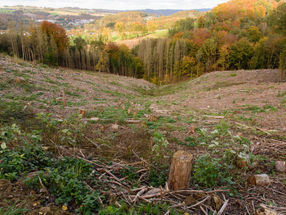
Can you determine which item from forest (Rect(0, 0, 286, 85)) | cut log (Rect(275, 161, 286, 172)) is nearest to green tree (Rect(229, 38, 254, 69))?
forest (Rect(0, 0, 286, 85))

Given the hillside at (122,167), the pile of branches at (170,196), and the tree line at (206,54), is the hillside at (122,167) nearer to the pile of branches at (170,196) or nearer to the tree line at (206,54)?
the pile of branches at (170,196)

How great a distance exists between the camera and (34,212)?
6.68 feet

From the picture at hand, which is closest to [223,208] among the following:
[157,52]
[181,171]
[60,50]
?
[181,171]

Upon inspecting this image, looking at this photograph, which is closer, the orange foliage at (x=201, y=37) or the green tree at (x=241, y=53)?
the green tree at (x=241, y=53)

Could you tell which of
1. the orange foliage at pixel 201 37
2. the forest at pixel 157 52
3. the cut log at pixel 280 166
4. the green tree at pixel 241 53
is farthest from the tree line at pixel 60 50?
the cut log at pixel 280 166

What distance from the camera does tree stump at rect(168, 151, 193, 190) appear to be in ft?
8.60

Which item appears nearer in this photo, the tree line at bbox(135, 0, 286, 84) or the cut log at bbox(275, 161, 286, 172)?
the cut log at bbox(275, 161, 286, 172)

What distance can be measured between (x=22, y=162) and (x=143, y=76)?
1631 inches

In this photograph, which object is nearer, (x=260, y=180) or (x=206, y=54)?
(x=260, y=180)

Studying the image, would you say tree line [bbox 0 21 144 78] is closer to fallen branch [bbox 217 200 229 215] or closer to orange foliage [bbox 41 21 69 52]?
orange foliage [bbox 41 21 69 52]

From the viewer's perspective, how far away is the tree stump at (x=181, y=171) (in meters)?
2.62

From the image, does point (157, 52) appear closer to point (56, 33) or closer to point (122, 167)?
point (56, 33)

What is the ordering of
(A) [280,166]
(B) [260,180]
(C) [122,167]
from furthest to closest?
(A) [280,166], (C) [122,167], (B) [260,180]

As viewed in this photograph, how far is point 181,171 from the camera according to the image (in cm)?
264
